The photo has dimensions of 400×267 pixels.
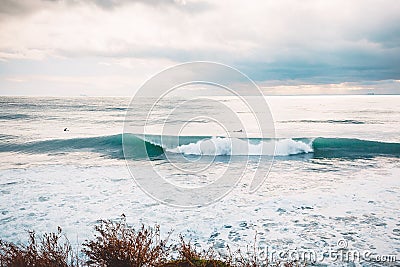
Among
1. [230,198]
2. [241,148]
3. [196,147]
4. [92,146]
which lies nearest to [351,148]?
[241,148]

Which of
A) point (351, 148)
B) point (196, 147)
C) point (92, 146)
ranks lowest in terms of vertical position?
point (92, 146)

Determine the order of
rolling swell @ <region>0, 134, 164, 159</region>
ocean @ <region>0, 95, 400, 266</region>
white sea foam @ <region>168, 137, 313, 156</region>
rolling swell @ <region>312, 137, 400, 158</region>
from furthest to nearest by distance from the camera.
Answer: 1. rolling swell @ <region>0, 134, 164, 159</region>
2. white sea foam @ <region>168, 137, 313, 156</region>
3. rolling swell @ <region>312, 137, 400, 158</region>
4. ocean @ <region>0, 95, 400, 266</region>

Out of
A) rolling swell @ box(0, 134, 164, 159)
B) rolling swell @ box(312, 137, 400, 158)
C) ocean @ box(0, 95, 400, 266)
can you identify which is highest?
rolling swell @ box(312, 137, 400, 158)

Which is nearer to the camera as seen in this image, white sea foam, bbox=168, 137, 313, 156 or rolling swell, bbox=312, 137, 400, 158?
rolling swell, bbox=312, 137, 400, 158

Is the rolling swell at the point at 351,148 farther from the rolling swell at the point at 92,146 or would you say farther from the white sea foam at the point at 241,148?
the rolling swell at the point at 92,146

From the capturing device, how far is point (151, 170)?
1388 cm

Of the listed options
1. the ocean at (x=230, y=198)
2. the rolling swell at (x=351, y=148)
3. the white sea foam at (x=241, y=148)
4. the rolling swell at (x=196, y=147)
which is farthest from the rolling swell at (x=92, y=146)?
the rolling swell at (x=351, y=148)

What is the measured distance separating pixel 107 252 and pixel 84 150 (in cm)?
1726

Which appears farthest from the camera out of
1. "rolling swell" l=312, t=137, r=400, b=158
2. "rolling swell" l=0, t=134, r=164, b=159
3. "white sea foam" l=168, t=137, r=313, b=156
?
"rolling swell" l=0, t=134, r=164, b=159

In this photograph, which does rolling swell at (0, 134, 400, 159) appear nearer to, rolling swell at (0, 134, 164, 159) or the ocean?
rolling swell at (0, 134, 164, 159)

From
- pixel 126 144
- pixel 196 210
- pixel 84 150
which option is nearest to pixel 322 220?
pixel 196 210

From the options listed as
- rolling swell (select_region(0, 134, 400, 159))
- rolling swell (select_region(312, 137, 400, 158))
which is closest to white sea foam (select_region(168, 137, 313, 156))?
rolling swell (select_region(0, 134, 400, 159))

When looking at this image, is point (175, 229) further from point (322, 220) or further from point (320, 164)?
point (320, 164)

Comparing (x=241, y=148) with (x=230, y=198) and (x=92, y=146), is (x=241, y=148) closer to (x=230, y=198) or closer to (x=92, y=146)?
(x=92, y=146)
